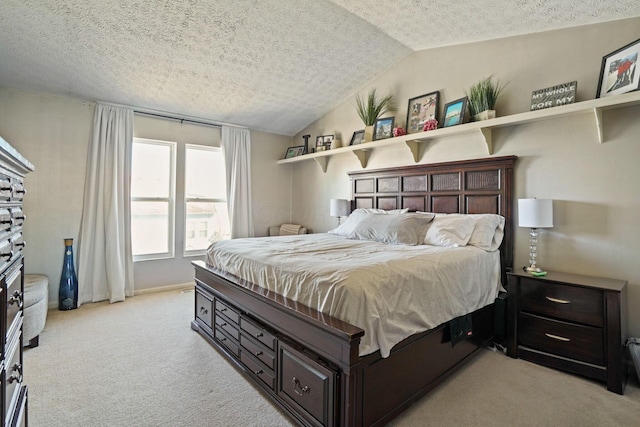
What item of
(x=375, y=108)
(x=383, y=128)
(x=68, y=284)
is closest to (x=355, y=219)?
(x=383, y=128)

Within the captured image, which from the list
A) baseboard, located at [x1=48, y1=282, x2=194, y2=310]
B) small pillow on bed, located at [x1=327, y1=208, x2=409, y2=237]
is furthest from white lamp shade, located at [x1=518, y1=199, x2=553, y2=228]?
baseboard, located at [x1=48, y1=282, x2=194, y2=310]

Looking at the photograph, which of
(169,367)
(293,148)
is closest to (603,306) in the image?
(169,367)

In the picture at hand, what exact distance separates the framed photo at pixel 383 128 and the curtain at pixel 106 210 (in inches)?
130

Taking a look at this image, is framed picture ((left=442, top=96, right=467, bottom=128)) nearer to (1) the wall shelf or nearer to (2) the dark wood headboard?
(1) the wall shelf

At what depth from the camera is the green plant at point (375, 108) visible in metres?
4.18

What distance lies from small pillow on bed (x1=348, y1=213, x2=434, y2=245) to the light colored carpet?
1174mm

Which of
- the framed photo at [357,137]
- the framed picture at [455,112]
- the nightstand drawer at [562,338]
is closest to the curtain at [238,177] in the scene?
the framed photo at [357,137]

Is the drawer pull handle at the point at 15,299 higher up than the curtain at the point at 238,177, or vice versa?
the curtain at the point at 238,177

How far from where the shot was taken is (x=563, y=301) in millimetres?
2373

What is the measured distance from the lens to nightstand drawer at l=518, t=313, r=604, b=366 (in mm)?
2232

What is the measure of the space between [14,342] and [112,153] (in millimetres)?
3440

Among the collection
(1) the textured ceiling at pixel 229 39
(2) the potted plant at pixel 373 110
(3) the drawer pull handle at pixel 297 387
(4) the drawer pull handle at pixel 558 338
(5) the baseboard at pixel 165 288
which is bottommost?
(5) the baseboard at pixel 165 288

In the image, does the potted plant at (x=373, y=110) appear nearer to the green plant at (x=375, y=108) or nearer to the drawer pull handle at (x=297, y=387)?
the green plant at (x=375, y=108)

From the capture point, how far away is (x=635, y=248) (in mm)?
2410
